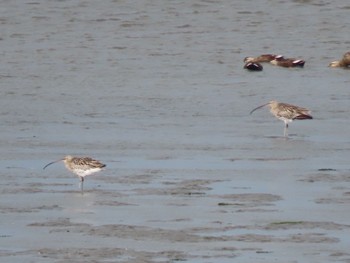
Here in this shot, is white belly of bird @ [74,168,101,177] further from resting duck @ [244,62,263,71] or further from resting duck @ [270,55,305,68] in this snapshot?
resting duck @ [270,55,305,68]

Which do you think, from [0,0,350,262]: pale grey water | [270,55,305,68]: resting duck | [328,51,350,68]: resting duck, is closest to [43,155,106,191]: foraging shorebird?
[0,0,350,262]: pale grey water

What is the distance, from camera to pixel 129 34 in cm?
3022

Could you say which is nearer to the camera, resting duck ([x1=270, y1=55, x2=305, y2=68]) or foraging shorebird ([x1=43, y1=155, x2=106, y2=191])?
foraging shorebird ([x1=43, y1=155, x2=106, y2=191])

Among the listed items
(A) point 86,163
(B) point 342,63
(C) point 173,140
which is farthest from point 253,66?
(A) point 86,163

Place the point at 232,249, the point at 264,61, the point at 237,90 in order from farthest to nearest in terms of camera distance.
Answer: the point at 264,61 < the point at 237,90 < the point at 232,249

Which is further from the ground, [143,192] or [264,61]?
[143,192]

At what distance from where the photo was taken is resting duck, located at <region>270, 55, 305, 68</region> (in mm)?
24375

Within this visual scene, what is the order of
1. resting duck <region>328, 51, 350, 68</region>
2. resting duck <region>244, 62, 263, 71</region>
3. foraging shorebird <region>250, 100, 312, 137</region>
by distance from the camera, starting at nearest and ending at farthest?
foraging shorebird <region>250, 100, 312, 137</region>, resting duck <region>244, 62, 263, 71</region>, resting duck <region>328, 51, 350, 68</region>

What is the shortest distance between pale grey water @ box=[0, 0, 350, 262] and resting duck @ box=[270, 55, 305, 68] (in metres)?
0.16

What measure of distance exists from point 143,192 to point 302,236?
8.32 ft

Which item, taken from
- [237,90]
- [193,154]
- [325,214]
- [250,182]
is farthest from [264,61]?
[325,214]

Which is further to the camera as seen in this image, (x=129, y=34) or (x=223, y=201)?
(x=129, y=34)

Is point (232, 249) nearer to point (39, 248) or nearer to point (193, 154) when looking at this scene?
point (39, 248)

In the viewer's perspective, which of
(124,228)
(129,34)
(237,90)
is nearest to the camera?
(124,228)
